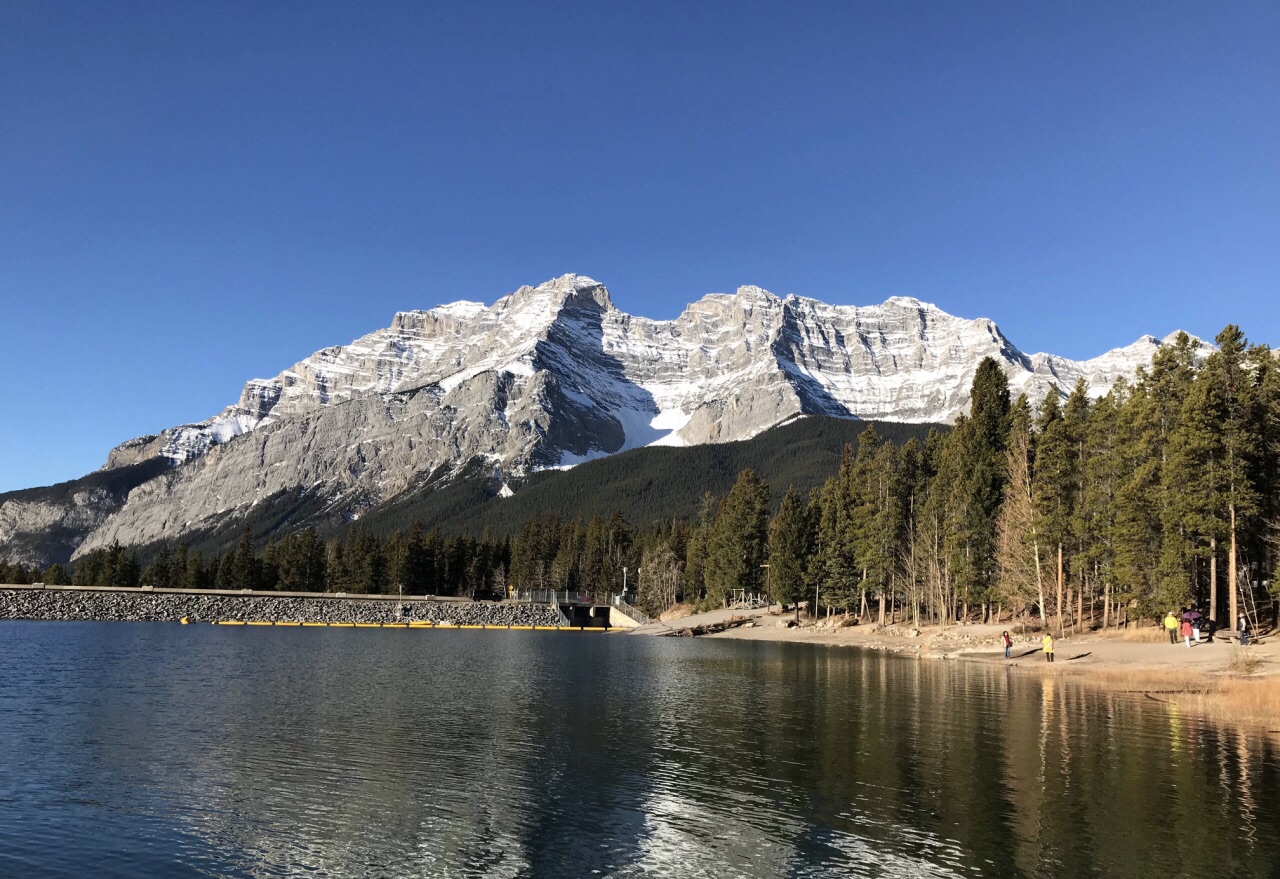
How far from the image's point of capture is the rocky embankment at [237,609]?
Result: 133m

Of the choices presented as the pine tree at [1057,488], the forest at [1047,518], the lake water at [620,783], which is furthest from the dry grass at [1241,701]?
the pine tree at [1057,488]

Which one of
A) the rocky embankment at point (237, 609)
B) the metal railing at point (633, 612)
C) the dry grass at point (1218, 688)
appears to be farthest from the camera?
the metal railing at point (633, 612)

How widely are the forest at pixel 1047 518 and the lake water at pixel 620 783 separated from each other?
1596 cm

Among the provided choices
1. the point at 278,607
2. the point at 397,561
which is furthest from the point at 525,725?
the point at 397,561

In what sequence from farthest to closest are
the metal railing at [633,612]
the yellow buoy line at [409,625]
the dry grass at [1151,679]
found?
the metal railing at [633,612]
the yellow buoy line at [409,625]
the dry grass at [1151,679]

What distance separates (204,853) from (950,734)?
23183 millimetres

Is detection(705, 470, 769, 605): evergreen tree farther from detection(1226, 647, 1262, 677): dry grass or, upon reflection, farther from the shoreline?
detection(1226, 647, 1262, 677): dry grass

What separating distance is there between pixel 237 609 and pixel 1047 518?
120 metres

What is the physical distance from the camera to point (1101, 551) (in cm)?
5888

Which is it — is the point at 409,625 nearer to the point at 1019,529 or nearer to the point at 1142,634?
the point at 1019,529

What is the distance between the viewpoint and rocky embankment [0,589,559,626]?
133 m

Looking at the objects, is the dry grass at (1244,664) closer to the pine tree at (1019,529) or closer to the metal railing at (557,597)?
the pine tree at (1019,529)

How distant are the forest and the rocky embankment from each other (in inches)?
1012

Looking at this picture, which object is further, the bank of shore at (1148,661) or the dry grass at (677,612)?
the dry grass at (677,612)
